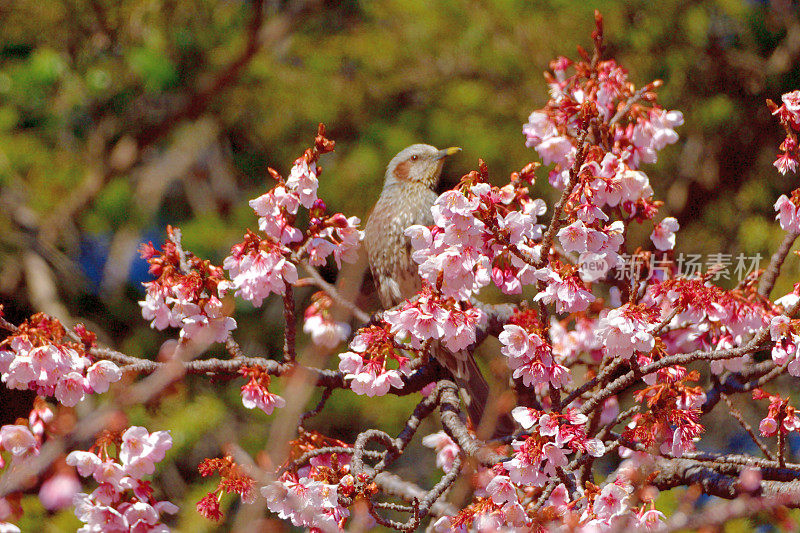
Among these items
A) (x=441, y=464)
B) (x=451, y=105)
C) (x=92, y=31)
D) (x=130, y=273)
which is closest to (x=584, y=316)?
(x=441, y=464)

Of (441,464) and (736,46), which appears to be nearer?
(441,464)

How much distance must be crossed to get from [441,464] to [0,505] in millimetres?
1046

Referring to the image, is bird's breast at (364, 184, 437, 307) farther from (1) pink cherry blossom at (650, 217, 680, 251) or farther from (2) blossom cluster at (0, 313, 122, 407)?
(2) blossom cluster at (0, 313, 122, 407)

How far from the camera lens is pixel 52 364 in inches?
53.6

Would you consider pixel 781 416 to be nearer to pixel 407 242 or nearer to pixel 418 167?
pixel 407 242

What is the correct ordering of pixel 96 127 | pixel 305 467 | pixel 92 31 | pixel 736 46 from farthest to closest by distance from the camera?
1. pixel 96 127
2. pixel 92 31
3. pixel 736 46
4. pixel 305 467

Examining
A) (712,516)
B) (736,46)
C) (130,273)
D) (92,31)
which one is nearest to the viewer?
(712,516)

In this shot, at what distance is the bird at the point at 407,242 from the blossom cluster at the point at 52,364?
84 centimetres

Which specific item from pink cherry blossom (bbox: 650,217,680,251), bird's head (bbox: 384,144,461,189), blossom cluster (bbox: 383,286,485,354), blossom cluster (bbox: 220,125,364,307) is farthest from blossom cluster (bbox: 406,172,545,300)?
bird's head (bbox: 384,144,461,189)

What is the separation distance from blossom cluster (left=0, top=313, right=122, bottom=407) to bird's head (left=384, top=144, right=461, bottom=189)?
1375 millimetres

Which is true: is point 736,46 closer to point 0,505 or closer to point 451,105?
point 451,105

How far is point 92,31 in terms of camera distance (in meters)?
4.55

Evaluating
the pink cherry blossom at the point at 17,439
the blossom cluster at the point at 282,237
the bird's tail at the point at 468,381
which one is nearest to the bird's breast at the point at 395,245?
the bird's tail at the point at 468,381

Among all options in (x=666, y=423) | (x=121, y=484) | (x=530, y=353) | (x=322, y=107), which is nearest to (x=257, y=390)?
(x=121, y=484)
